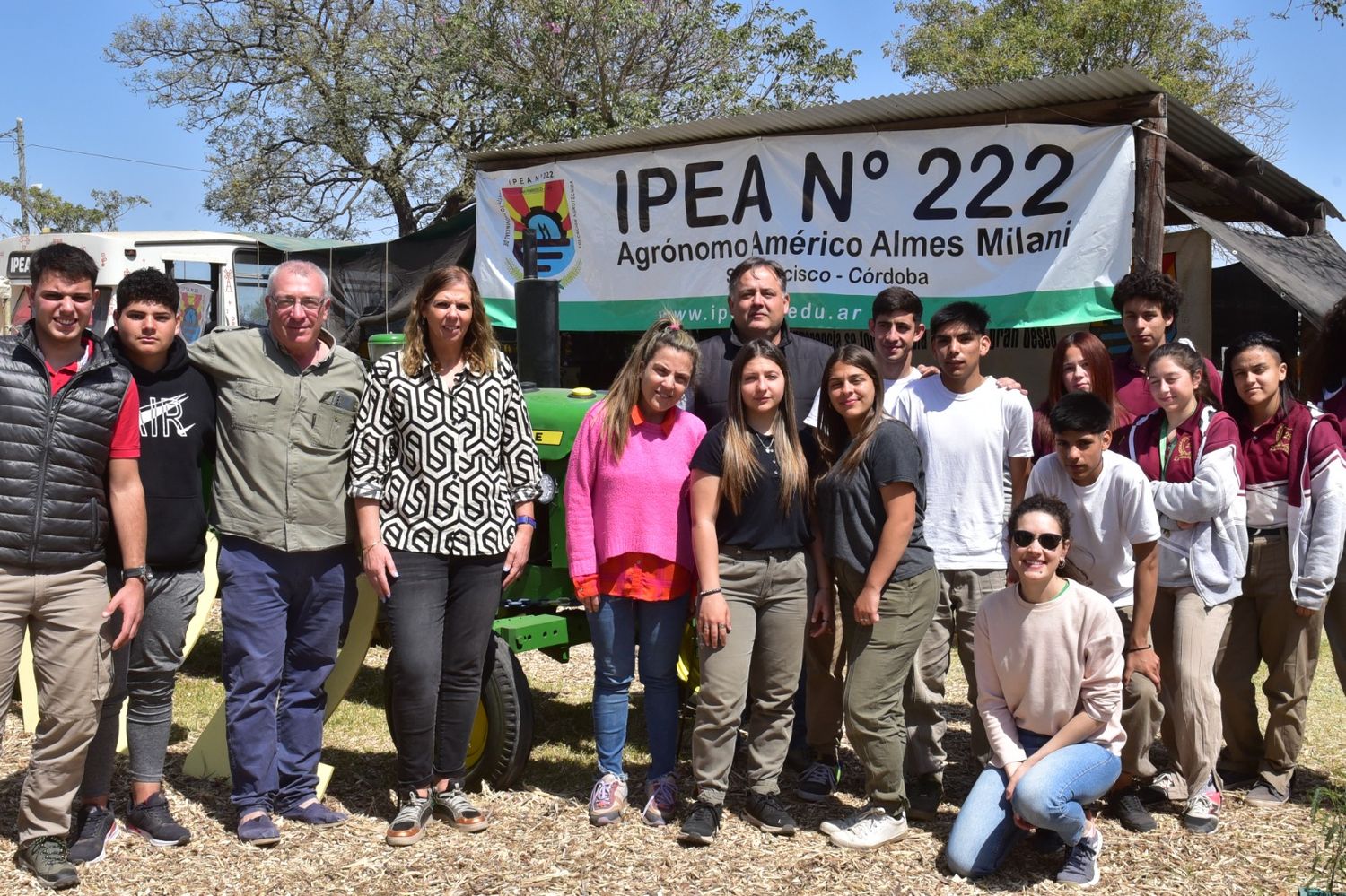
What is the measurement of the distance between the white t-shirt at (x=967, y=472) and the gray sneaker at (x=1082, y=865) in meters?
0.87

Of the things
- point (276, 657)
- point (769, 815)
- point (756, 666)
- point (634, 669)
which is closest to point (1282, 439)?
point (756, 666)

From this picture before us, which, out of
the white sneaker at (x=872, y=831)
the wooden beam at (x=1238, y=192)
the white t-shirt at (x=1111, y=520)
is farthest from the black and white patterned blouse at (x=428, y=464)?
the wooden beam at (x=1238, y=192)

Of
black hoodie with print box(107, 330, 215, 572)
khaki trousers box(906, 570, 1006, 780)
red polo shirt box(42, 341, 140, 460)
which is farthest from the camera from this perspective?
khaki trousers box(906, 570, 1006, 780)

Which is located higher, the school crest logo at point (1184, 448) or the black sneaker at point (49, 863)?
the school crest logo at point (1184, 448)

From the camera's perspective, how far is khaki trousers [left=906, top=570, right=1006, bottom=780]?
3.81 meters

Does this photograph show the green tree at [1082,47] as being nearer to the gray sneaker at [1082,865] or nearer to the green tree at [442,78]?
the green tree at [442,78]

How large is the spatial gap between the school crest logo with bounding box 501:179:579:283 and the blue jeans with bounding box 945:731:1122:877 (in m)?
6.14

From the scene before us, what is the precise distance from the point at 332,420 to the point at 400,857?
1.34m

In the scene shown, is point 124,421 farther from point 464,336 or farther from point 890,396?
point 890,396

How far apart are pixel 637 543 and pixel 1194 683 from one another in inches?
72.8

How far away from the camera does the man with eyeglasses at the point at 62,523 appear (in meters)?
3.22

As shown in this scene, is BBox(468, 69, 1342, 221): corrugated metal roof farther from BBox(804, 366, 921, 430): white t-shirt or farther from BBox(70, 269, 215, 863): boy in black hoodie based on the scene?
BBox(70, 269, 215, 863): boy in black hoodie

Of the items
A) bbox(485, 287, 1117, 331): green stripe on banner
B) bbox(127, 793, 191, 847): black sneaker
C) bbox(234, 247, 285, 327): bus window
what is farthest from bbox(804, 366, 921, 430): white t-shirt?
bbox(234, 247, 285, 327): bus window

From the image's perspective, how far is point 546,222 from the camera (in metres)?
8.96
